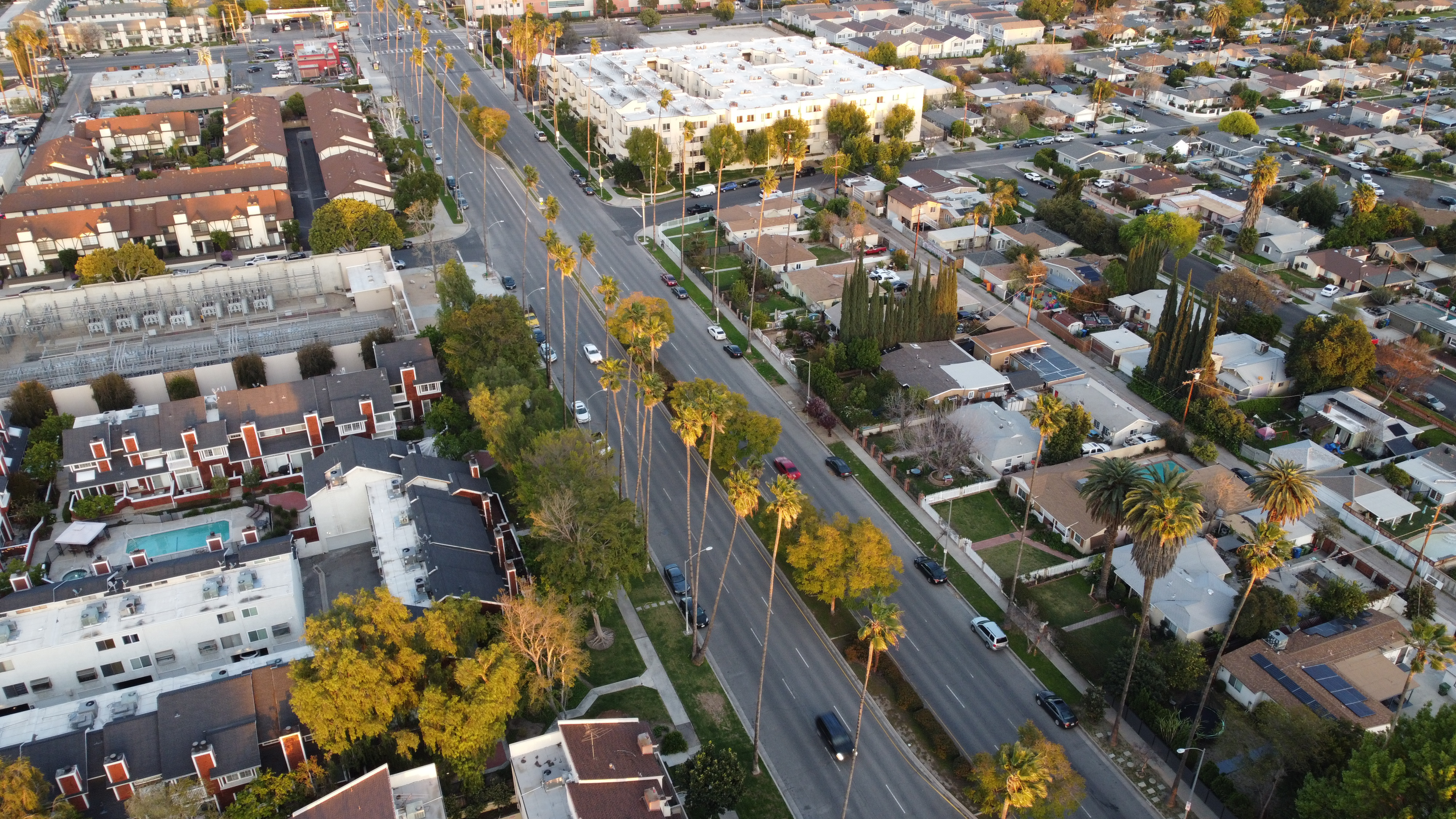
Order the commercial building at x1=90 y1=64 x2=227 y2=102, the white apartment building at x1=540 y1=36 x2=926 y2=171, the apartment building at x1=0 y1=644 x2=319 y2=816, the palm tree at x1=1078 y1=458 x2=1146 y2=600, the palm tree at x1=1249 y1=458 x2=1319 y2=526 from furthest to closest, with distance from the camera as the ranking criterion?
the commercial building at x1=90 y1=64 x2=227 y2=102 < the white apartment building at x1=540 y1=36 x2=926 y2=171 < the palm tree at x1=1078 y1=458 x2=1146 y2=600 < the palm tree at x1=1249 y1=458 x2=1319 y2=526 < the apartment building at x1=0 y1=644 x2=319 y2=816

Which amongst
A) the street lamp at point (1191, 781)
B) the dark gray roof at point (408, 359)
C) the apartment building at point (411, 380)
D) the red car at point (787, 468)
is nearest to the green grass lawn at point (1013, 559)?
the red car at point (787, 468)

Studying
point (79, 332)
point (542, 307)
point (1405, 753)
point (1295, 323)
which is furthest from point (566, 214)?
point (1405, 753)

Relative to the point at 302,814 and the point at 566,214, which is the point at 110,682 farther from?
the point at 566,214

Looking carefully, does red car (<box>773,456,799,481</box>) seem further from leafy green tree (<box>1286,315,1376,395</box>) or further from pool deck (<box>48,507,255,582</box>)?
leafy green tree (<box>1286,315,1376,395</box>)

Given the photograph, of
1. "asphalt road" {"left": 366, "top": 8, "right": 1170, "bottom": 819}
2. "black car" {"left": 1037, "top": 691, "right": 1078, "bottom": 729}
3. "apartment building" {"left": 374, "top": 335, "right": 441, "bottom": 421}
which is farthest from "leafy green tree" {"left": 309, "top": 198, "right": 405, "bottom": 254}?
"black car" {"left": 1037, "top": 691, "right": 1078, "bottom": 729}

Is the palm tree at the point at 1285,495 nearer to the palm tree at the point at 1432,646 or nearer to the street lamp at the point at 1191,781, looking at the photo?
the palm tree at the point at 1432,646

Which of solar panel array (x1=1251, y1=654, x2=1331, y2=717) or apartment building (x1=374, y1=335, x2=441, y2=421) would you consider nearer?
solar panel array (x1=1251, y1=654, x2=1331, y2=717)
